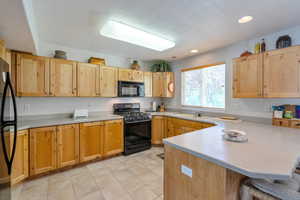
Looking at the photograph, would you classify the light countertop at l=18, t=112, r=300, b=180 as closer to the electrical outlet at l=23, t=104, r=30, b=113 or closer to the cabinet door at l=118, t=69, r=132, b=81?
the cabinet door at l=118, t=69, r=132, b=81

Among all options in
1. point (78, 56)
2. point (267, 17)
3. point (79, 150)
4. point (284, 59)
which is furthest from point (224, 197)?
point (78, 56)

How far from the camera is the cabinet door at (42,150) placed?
2.24m

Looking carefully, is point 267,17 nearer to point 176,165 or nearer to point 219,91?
point 219,91

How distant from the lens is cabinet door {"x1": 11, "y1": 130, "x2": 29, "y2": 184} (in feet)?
6.62

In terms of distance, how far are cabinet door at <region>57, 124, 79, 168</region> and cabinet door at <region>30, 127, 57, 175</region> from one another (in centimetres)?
8

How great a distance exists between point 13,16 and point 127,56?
100.0 inches

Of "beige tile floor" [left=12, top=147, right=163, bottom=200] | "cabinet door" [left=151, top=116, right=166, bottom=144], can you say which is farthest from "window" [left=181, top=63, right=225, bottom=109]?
"beige tile floor" [left=12, top=147, right=163, bottom=200]

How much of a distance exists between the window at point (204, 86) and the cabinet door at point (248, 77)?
635 millimetres

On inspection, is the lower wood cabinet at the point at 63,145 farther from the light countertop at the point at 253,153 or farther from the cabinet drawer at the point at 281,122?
the cabinet drawer at the point at 281,122

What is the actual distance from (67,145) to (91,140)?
43 centimetres

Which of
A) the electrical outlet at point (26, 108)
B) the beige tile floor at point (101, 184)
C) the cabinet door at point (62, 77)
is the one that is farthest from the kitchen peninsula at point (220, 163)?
the electrical outlet at point (26, 108)

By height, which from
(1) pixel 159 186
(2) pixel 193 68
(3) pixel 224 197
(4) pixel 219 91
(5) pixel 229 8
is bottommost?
(1) pixel 159 186

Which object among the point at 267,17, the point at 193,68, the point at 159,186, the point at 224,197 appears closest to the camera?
the point at 224,197

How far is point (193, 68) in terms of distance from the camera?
12.2 ft
